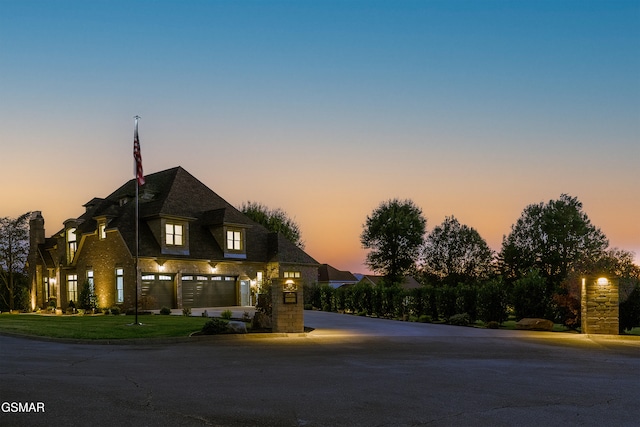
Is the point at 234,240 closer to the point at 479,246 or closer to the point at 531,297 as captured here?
the point at 531,297

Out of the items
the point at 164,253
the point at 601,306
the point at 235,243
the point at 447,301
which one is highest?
the point at 235,243

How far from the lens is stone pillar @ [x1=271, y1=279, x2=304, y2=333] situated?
21.0 metres

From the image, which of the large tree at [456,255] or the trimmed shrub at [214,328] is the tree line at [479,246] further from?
the trimmed shrub at [214,328]

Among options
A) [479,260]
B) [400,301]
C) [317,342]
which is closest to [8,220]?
[400,301]

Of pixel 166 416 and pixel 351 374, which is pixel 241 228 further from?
pixel 166 416

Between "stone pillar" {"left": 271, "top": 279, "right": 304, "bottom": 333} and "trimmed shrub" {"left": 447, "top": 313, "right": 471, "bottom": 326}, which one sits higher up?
"stone pillar" {"left": 271, "top": 279, "right": 304, "bottom": 333}

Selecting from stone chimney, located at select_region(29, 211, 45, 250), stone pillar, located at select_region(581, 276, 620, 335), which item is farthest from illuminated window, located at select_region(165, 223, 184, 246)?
stone pillar, located at select_region(581, 276, 620, 335)

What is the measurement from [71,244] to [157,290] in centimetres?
1041

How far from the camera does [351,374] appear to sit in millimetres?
11406

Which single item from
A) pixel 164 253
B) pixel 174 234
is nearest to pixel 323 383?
pixel 164 253

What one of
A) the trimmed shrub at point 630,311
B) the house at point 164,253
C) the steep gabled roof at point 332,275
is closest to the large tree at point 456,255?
the steep gabled roof at point 332,275

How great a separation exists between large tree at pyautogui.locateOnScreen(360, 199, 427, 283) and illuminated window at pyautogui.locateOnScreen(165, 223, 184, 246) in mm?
34740

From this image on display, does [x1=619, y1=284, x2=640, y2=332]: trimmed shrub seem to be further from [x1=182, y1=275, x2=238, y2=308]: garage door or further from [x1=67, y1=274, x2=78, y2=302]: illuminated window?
[x1=67, y1=274, x2=78, y2=302]: illuminated window

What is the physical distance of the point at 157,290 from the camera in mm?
36219
